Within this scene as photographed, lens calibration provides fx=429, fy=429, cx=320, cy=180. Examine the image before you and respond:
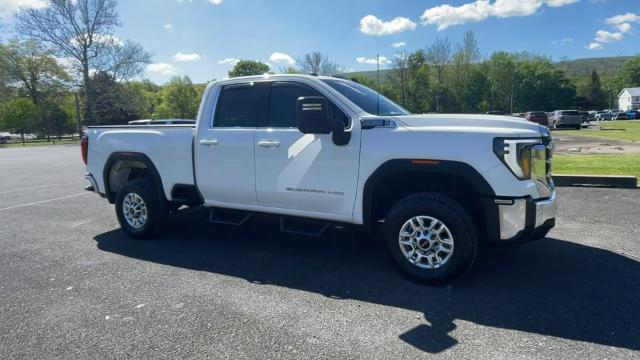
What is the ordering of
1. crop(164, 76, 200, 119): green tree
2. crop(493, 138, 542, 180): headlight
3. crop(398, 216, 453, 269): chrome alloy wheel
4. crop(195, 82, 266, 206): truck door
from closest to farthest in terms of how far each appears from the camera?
crop(493, 138, 542, 180): headlight < crop(398, 216, 453, 269): chrome alloy wheel < crop(195, 82, 266, 206): truck door < crop(164, 76, 200, 119): green tree

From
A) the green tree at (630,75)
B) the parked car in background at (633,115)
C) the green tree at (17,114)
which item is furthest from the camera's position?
the green tree at (630,75)

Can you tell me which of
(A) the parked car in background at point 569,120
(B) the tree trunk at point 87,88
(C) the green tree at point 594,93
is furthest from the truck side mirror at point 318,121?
(C) the green tree at point 594,93

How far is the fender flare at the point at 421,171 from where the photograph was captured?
3.70m

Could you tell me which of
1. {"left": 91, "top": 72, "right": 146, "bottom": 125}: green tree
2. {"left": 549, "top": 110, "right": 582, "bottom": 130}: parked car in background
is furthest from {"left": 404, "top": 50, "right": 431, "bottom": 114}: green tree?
{"left": 91, "top": 72, "right": 146, "bottom": 125}: green tree

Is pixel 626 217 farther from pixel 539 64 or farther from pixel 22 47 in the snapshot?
pixel 539 64

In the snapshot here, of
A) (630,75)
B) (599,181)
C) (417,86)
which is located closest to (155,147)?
(599,181)

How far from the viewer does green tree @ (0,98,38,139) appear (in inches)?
2020

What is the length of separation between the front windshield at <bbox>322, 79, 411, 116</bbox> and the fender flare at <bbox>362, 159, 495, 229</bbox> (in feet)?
2.65

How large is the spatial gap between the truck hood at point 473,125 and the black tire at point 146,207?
3.32 m

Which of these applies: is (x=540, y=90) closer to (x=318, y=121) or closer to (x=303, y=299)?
(x=318, y=121)

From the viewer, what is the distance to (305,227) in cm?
462

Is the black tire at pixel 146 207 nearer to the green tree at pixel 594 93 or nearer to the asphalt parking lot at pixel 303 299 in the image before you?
the asphalt parking lot at pixel 303 299

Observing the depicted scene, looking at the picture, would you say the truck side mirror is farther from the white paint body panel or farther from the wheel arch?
the wheel arch

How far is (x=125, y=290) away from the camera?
13.4 feet
